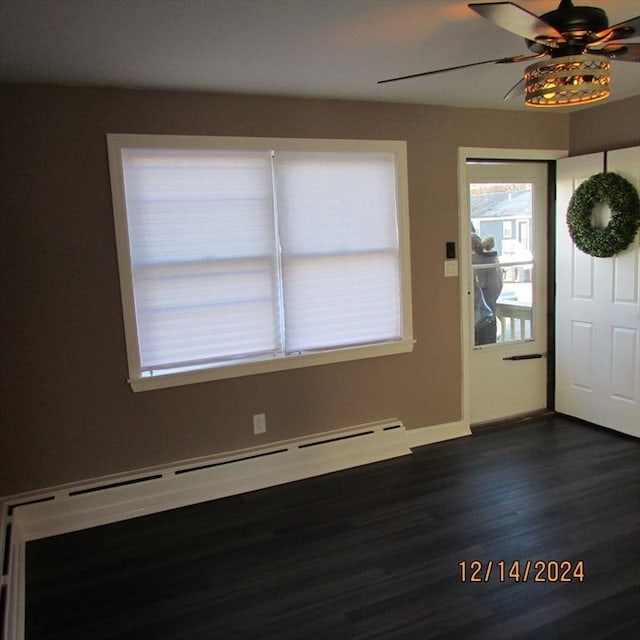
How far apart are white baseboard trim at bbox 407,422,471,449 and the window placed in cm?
63

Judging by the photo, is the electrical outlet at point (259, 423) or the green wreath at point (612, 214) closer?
the electrical outlet at point (259, 423)

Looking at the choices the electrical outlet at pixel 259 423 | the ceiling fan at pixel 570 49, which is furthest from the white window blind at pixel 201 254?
the ceiling fan at pixel 570 49

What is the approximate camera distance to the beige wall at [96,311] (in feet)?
9.81

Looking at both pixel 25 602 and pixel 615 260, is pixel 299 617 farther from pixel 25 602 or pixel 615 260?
pixel 615 260

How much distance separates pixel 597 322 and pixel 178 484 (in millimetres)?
3041

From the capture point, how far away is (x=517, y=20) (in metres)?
1.69

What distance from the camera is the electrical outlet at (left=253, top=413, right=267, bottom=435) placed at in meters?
3.60

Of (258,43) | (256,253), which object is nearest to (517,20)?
(258,43)

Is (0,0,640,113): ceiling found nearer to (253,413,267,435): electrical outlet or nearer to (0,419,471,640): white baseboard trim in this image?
(253,413,267,435): electrical outlet

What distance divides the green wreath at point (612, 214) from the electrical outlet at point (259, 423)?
251cm

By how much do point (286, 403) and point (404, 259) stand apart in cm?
122

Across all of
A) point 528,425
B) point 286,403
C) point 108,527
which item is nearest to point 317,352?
point 286,403

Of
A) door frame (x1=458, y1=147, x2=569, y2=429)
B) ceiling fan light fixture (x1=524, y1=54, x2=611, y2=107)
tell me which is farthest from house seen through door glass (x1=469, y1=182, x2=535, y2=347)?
ceiling fan light fixture (x1=524, y1=54, x2=611, y2=107)
